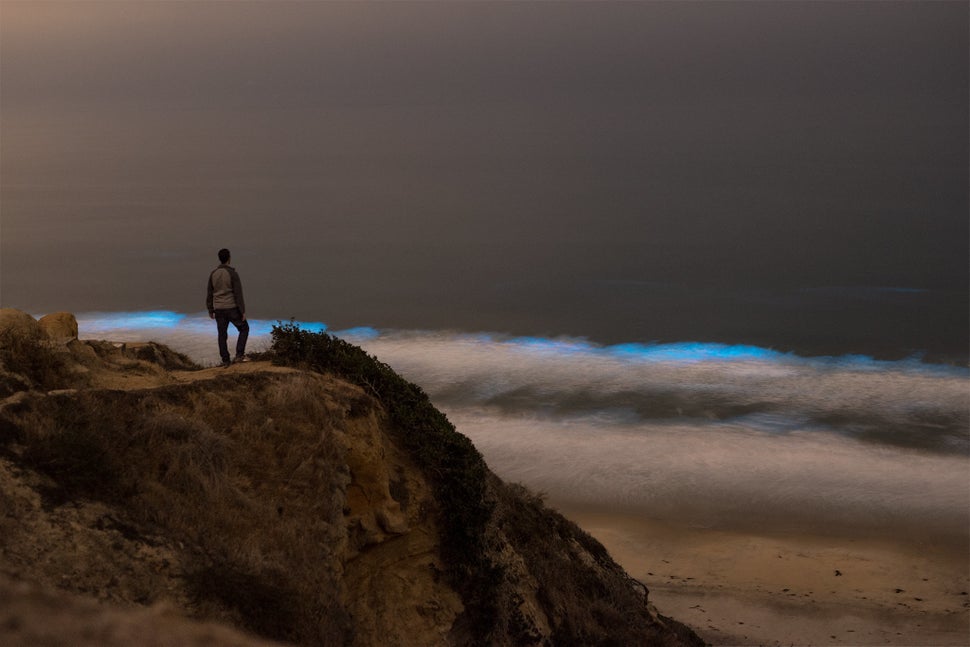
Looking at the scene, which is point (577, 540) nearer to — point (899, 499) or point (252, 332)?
point (899, 499)

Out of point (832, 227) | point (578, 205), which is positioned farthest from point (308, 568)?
point (578, 205)

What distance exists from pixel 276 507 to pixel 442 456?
2.48m

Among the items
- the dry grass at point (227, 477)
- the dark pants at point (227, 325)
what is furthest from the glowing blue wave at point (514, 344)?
the dry grass at point (227, 477)

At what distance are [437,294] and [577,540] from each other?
1440 inches

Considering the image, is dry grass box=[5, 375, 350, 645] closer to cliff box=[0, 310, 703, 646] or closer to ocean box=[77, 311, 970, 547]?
cliff box=[0, 310, 703, 646]

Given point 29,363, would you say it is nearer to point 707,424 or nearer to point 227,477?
point 227,477

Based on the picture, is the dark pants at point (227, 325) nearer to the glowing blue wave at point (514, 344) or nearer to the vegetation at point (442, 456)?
the vegetation at point (442, 456)

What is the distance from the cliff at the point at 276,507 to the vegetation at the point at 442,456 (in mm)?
27

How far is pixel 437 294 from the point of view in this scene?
2023 inches

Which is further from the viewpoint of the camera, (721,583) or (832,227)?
(832,227)

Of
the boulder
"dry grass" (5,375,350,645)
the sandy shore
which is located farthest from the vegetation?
the sandy shore

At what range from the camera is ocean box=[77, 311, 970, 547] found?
24.9m

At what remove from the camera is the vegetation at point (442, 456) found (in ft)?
38.7

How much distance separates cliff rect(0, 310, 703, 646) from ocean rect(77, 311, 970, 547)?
11.3 meters
